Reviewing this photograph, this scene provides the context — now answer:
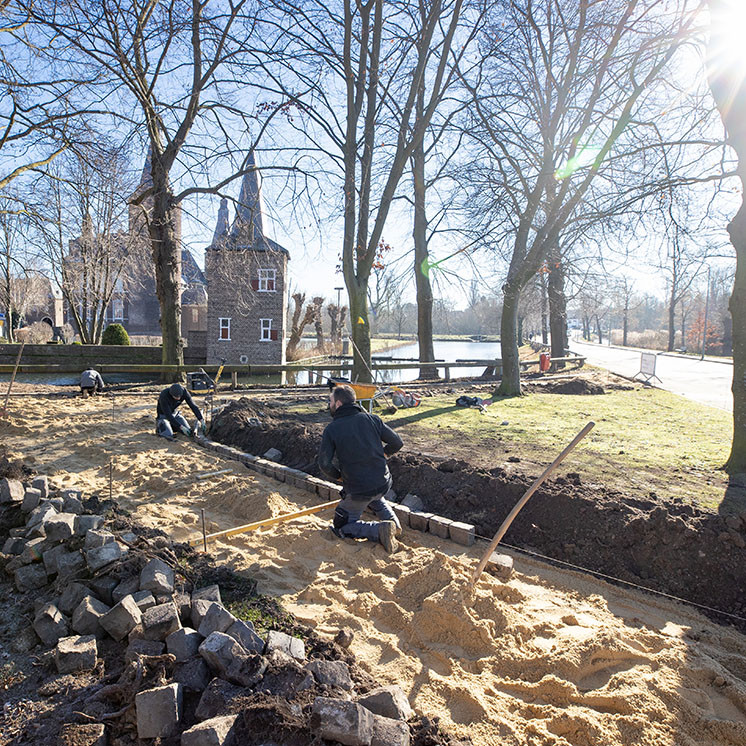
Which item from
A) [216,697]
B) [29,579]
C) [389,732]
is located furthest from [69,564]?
[389,732]

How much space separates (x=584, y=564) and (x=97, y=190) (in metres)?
13.6

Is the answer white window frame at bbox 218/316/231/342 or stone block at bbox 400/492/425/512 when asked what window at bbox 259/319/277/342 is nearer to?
white window frame at bbox 218/316/231/342

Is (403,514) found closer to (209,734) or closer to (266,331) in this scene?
(209,734)

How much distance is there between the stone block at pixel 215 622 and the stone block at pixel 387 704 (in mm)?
832

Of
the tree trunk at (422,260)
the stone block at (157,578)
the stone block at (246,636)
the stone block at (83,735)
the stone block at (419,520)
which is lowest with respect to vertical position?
the stone block at (419,520)

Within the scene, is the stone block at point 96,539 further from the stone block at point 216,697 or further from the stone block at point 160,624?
the stone block at point 216,697

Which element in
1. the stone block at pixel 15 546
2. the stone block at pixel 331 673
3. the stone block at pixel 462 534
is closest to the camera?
the stone block at pixel 331 673

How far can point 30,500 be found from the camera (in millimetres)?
4523

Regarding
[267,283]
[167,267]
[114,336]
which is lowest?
[114,336]

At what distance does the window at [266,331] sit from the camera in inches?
1256

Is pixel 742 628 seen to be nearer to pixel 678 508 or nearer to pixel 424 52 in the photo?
pixel 678 508

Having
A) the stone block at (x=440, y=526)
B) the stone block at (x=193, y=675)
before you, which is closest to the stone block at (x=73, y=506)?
the stone block at (x=193, y=675)

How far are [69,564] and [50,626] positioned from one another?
1.88 feet

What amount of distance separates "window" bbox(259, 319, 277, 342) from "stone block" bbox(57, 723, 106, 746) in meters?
30.4
